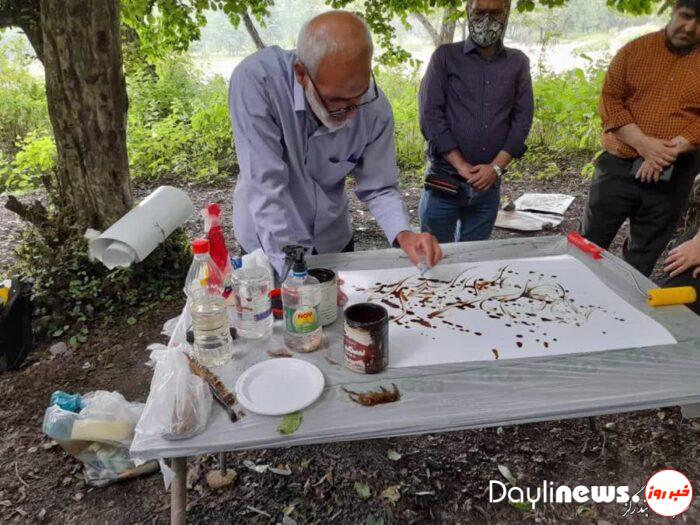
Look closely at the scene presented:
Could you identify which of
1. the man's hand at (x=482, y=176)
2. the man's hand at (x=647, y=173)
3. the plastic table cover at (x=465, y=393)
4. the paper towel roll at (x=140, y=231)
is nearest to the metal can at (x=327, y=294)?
the plastic table cover at (x=465, y=393)

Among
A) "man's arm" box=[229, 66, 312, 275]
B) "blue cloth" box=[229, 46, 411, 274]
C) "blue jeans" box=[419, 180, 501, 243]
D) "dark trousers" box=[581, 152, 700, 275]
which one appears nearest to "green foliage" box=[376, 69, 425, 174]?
"blue jeans" box=[419, 180, 501, 243]

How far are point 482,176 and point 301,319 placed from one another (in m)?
1.66

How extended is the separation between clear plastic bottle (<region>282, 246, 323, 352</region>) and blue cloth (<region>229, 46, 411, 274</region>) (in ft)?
0.75

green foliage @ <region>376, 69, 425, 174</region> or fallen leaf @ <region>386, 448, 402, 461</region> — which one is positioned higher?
green foliage @ <region>376, 69, 425, 174</region>

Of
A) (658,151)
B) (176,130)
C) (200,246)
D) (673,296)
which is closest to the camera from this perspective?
(200,246)

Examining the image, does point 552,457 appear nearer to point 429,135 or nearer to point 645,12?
point 429,135

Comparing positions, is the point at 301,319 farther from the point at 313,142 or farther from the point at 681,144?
the point at 681,144

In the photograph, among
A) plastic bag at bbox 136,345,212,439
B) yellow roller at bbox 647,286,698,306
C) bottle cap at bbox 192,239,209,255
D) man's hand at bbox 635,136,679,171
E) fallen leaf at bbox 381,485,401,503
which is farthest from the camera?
man's hand at bbox 635,136,679,171

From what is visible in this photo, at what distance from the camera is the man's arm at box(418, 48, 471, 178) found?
8.31 ft

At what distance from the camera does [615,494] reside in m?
1.81

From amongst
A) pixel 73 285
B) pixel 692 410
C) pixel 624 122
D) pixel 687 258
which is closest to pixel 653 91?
pixel 624 122

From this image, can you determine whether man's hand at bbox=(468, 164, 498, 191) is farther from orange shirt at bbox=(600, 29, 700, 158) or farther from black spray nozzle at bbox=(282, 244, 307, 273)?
black spray nozzle at bbox=(282, 244, 307, 273)

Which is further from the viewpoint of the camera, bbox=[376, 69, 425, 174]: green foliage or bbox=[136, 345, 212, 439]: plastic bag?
bbox=[376, 69, 425, 174]: green foliage

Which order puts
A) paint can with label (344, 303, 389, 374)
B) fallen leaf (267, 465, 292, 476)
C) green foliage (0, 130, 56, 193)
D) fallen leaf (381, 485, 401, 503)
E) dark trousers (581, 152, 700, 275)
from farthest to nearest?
green foliage (0, 130, 56, 193)
dark trousers (581, 152, 700, 275)
fallen leaf (267, 465, 292, 476)
fallen leaf (381, 485, 401, 503)
paint can with label (344, 303, 389, 374)
